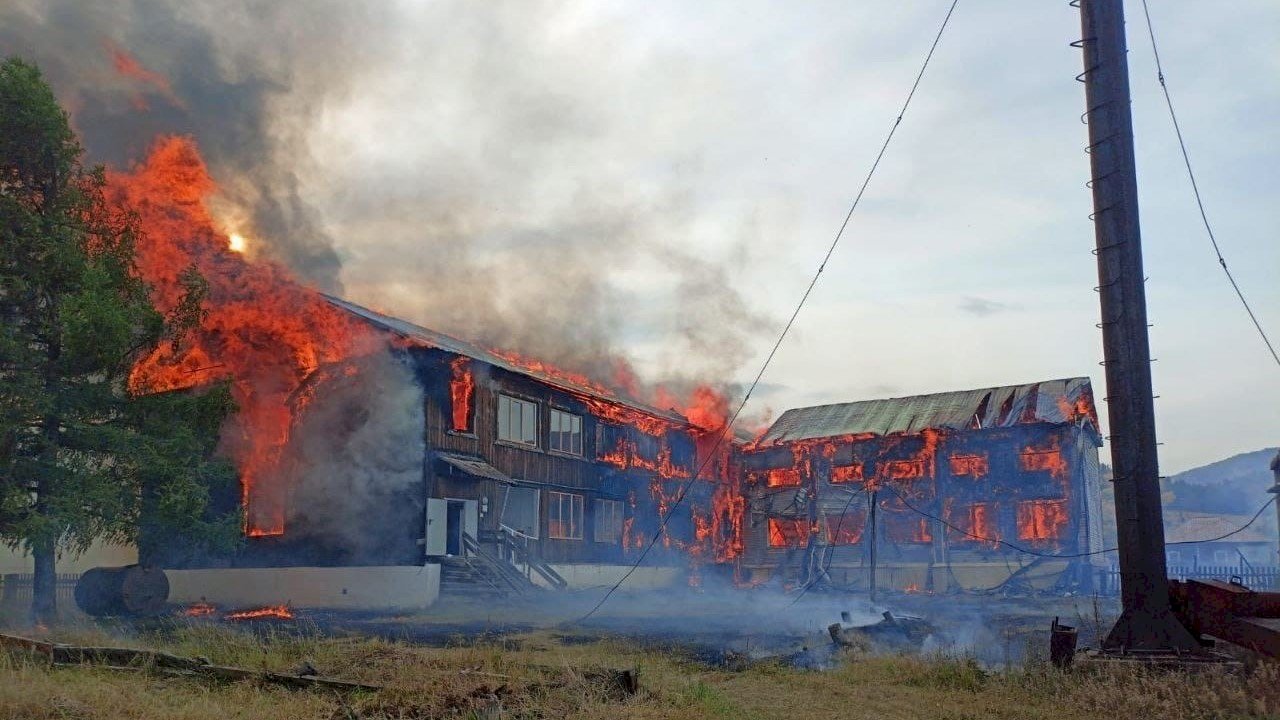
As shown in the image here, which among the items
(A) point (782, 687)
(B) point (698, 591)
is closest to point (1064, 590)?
(B) point (698, 591)

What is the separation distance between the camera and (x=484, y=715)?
9133 mm

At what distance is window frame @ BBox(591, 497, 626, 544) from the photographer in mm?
33688

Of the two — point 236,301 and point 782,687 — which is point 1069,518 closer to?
point 782,687

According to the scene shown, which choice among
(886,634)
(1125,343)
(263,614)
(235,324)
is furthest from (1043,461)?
(235,324)

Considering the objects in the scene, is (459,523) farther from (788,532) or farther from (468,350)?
(788,532)

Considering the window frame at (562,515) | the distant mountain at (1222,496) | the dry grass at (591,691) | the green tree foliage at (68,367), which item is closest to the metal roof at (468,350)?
the window frame at (562,515)

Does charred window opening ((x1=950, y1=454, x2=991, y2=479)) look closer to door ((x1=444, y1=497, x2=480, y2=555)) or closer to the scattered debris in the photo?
the scattered debris

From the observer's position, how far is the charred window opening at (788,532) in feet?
124

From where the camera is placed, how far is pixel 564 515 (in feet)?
105

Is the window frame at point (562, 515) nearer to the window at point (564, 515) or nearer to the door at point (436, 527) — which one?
the window at point (564, 515)

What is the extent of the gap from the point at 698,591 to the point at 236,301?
1960 centimetres

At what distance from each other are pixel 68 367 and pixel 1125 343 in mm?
17944

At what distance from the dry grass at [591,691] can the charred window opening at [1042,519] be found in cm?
2308

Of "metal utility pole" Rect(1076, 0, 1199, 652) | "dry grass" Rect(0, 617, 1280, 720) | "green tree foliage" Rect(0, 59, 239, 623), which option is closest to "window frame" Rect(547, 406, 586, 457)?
"green tree foliage" Rect(0, 59, 239, 623)
